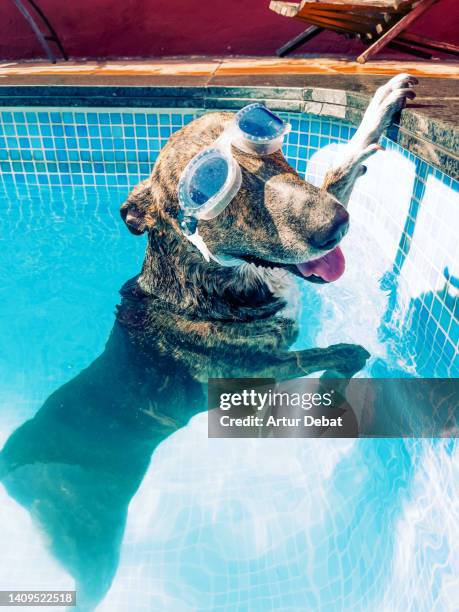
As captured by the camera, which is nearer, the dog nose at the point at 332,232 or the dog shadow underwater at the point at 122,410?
the dog nose at the point at 332,232

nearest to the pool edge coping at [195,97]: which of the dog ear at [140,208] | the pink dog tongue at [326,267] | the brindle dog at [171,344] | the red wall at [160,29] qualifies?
the brindle dog at [171,344]

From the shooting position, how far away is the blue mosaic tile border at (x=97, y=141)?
5.05 meters

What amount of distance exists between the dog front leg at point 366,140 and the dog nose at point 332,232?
2.07 feet

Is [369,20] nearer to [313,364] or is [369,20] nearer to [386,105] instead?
[386,105]

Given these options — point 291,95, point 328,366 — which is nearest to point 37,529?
point 328,366

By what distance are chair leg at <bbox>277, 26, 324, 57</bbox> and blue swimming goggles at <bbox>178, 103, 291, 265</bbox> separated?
5043 mm

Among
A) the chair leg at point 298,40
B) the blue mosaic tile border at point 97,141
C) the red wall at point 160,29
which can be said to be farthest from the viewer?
the red wall at point 160,29

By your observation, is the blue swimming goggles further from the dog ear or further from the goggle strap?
the dog ear

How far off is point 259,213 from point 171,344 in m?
1.05

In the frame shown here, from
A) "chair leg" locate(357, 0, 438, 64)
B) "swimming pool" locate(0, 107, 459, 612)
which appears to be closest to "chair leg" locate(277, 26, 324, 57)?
"chair leg" locate(357, 0, 438, 64)

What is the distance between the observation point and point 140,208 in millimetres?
2951

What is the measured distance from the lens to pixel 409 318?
3736 mm

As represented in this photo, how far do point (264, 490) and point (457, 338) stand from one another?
4.26ft

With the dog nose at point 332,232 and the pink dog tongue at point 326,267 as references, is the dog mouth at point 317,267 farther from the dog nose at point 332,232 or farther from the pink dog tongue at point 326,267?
the dog nose at point 332,232
